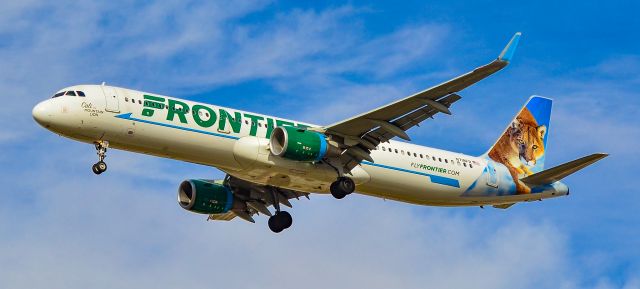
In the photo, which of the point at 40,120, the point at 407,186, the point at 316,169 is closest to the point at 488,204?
the point at 407,186

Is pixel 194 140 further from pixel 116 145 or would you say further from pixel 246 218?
pixel 246 218

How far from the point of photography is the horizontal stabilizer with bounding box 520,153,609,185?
49.2 m

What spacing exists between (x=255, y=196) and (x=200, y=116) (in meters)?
9.15

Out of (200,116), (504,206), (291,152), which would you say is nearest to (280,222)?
(291,152)

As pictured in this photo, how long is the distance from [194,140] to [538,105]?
21513 millimetres

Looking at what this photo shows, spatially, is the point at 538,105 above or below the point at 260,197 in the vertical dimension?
above

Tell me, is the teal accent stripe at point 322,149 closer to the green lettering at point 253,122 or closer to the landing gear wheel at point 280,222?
the green lettering at point 253,122

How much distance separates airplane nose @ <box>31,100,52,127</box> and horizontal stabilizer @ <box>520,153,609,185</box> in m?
22.1

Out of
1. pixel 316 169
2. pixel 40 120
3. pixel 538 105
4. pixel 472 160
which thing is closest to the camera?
pixel 40 120

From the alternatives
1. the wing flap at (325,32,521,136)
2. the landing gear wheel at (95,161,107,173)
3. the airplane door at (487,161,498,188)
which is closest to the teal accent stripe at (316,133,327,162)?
the wing flap at (325,32,521,136)

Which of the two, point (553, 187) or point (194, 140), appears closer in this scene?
point (194, 140)

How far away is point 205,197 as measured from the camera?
54.2 m

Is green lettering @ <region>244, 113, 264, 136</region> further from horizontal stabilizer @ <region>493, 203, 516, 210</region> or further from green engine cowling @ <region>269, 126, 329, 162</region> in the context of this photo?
horizontal stabilizer @ <region>493, 203, 516, 210</region>

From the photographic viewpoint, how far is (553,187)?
54344 millimetres
